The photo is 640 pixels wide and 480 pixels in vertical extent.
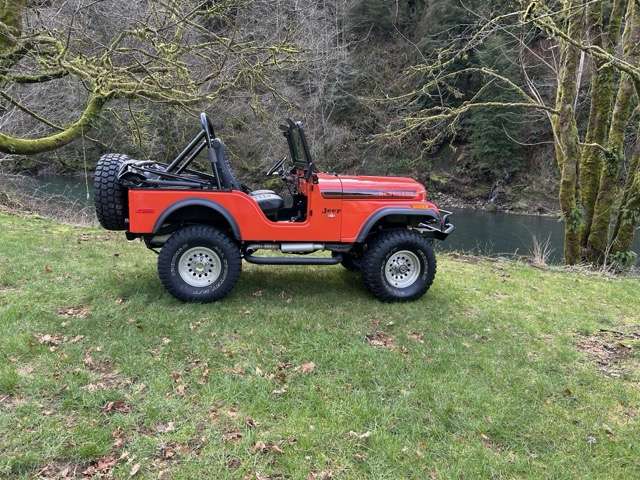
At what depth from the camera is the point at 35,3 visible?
8.62m

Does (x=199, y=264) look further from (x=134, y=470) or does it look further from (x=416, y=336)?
(x=134, y=470)

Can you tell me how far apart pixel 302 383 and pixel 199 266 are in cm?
184

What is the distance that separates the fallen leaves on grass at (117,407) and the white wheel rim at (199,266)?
171 centimetres

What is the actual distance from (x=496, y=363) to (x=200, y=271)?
115 inches

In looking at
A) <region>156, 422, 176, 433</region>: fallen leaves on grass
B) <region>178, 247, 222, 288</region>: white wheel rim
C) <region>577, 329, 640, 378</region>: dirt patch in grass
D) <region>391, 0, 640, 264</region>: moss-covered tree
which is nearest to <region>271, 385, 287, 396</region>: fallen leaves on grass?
<region>156, 422, 176, 433</region>: fallen leaves on grass

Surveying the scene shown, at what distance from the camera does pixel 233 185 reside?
4.89 m

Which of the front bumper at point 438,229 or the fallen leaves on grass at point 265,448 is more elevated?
the front bumper at point 438,229

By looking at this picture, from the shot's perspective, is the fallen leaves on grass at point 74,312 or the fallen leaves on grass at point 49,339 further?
the fallen leaves on grass at point 74,312

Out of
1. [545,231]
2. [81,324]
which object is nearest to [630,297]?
[81,324]

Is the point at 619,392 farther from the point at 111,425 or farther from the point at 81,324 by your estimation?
the point at 81,324

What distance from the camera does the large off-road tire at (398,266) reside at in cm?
502

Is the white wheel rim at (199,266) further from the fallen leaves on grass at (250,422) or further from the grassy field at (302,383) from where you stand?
the fallen leaves on grass at (250,422)

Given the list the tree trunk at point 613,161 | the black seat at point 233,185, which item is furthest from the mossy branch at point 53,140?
the tree trunk at point 613,161

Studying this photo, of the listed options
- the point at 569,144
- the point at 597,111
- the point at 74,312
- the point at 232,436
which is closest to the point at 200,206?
the point at 74,312
